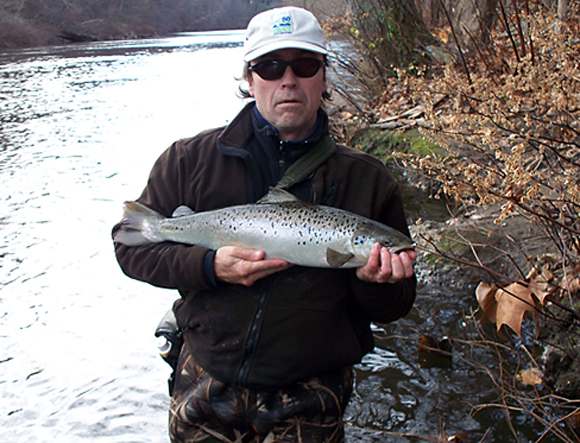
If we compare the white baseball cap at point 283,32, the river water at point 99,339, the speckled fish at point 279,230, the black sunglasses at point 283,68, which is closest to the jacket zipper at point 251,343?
the speckled fish at point 279,230

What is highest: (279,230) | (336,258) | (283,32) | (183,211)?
(283,32)

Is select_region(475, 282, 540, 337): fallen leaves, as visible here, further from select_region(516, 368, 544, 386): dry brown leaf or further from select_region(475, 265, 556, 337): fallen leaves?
select_region(516, 368, 544, 386): dry brown leaf

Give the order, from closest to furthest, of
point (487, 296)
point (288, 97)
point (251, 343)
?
1. point (251, 343)
2. point (288, 97)
3. point (487, 296)

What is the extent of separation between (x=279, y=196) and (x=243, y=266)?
1.20 feet

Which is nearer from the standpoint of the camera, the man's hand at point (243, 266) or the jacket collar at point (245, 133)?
the man's hand at point (243, 266)

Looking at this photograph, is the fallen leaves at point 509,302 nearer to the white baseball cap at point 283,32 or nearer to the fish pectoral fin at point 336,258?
the fish pectoral fin at point 336,258

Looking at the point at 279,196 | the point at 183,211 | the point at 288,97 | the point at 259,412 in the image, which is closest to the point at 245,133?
the point at 288,97

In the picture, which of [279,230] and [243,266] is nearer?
[243,266]

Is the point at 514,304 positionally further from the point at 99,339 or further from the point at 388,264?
the point at 99,339

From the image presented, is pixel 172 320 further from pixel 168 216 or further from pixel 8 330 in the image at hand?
pixel 8 330

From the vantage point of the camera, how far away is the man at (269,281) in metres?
2.37

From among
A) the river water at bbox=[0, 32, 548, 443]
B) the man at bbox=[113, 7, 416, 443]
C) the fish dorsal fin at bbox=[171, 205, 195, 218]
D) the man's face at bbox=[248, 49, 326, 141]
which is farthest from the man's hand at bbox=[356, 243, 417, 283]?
the river water at bbox=[0, 32, 548, 443]

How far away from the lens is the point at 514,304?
104 inches

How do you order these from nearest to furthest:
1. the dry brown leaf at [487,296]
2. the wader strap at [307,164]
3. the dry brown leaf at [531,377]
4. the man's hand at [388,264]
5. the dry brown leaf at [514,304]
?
the man's hand at [388,264] < the wader strap at [307,164] < the dry brown leaf at [514,304] < the dry brown leaf at [487,296] < the dry brown leaf at [531,377]
